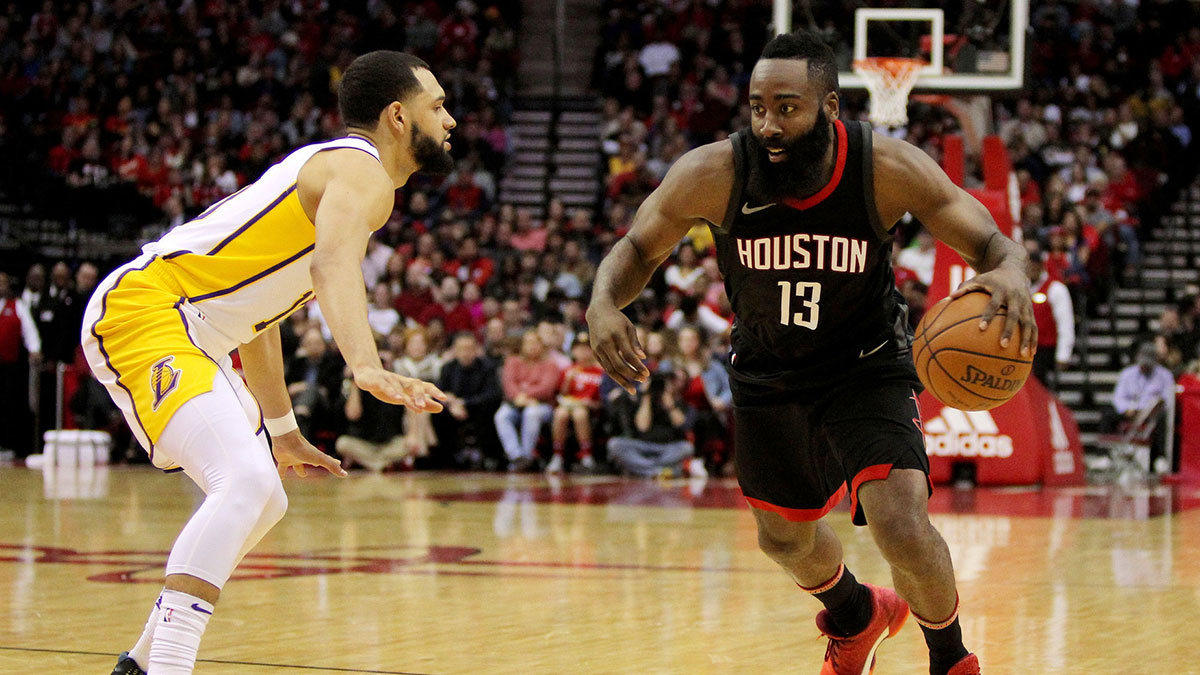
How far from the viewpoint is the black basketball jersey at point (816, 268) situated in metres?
4.38

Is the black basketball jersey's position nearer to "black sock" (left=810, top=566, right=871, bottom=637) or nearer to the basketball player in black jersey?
the basketball player in black jersey

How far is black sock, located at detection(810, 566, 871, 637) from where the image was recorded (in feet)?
15.8

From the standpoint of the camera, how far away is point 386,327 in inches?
Answer: 629

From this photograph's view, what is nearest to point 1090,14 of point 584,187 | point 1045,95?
point 1045,95

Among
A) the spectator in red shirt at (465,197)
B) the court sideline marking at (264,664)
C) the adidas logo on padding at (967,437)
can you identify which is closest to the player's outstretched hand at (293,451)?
the court sideline marking at (264,664)

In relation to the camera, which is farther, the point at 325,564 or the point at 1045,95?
the point at 1045,95

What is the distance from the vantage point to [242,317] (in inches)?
171

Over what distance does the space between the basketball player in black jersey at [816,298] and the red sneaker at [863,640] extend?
0.28 metres

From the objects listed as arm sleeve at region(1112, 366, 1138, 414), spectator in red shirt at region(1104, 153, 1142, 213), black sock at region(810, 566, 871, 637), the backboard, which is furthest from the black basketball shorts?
spectator in red shirt at region(1104, 153, 1142, 213)

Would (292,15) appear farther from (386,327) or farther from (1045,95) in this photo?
(1045,95)

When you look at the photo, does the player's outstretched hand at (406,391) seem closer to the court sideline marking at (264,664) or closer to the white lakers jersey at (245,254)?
the white lakers jersey at (245,254)

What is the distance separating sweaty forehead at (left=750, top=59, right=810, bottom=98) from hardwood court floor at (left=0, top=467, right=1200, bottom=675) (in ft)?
6.14

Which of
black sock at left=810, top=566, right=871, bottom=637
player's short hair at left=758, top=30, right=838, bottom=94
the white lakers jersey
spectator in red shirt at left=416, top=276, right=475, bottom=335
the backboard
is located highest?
the backboard

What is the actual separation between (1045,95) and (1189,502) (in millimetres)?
8581
